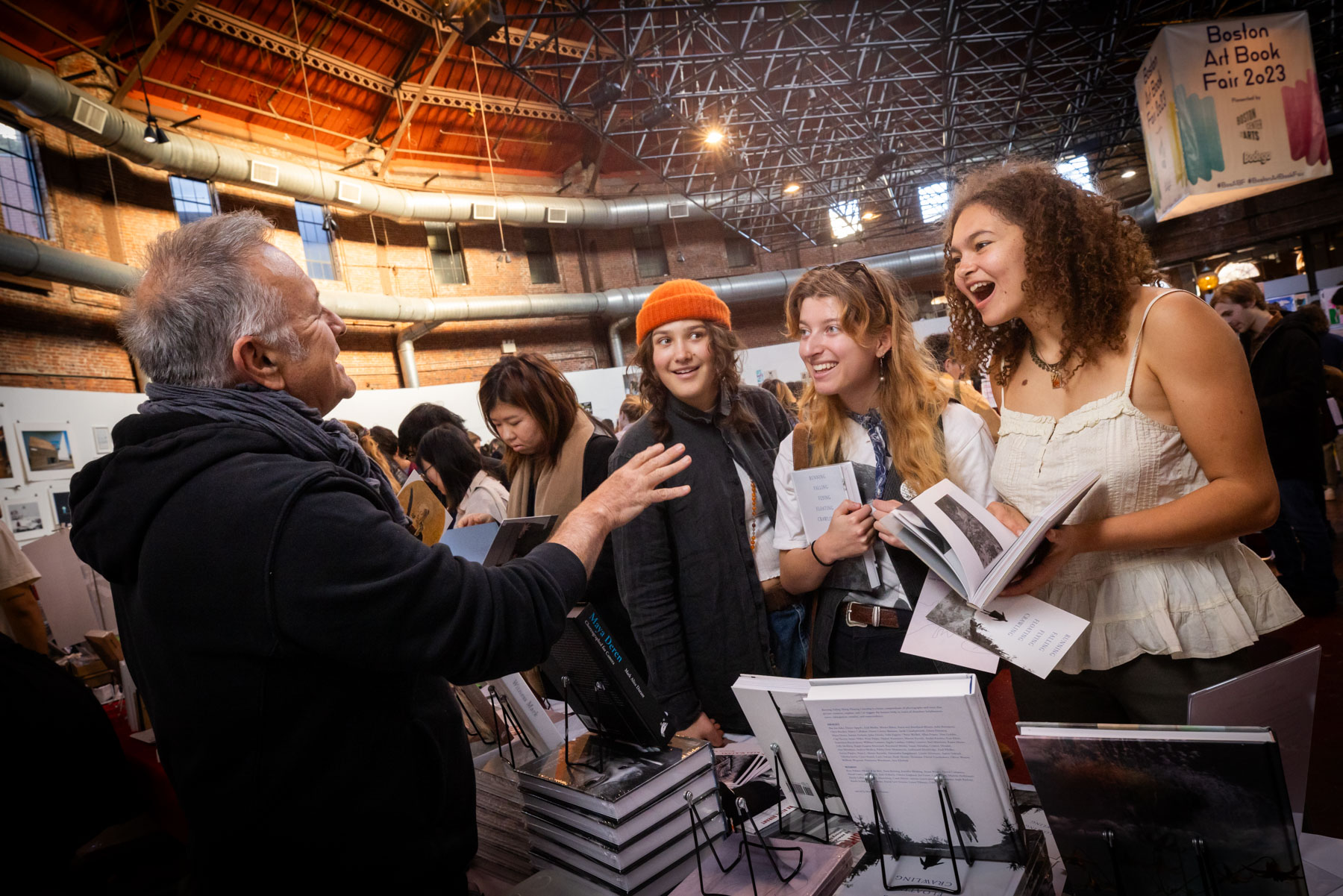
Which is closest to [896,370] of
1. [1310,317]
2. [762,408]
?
[762,408]

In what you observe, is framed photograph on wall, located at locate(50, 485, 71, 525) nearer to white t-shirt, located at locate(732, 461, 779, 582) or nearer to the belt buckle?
white t-shirt, located at locate(732, 461, 779, 582)

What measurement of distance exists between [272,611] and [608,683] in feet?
1.74

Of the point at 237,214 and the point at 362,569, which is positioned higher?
the point at 237,214

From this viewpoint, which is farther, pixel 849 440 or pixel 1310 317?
pixel 1310 317

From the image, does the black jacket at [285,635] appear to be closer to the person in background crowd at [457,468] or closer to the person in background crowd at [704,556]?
the person in background crowd at [704,556]

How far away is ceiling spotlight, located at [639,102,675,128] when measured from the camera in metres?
9.37

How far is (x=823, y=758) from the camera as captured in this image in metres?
1.04

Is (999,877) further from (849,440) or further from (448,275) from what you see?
(448,275)

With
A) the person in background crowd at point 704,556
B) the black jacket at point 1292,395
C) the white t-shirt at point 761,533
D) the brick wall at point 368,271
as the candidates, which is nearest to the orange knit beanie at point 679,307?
the person in background crowd at point 704,556

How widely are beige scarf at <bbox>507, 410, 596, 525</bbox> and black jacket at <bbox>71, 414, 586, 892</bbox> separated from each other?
1.26 meters

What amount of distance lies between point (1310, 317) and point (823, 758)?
4.41 metres

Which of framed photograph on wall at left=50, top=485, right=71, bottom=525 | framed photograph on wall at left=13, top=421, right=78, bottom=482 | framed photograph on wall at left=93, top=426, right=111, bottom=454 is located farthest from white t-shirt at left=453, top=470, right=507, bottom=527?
framed photograph on wall at left=93, top=426, right=111, bottom=454

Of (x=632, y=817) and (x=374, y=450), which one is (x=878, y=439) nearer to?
(x=632, y=817)

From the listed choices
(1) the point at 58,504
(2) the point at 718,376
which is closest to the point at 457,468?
(2) the point at 718,376
